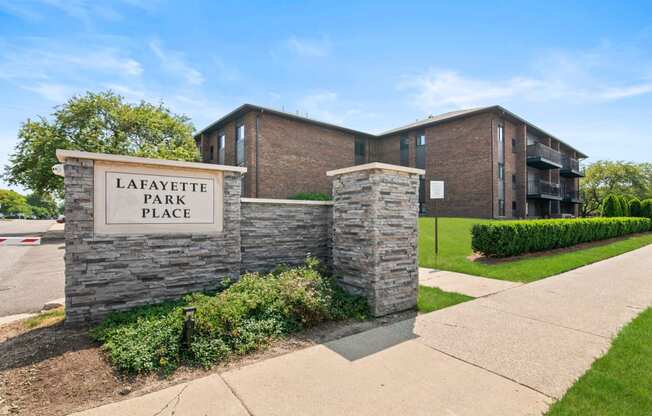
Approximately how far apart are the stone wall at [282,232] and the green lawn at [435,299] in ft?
7.18

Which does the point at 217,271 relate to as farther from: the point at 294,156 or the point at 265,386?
the point at 294,156

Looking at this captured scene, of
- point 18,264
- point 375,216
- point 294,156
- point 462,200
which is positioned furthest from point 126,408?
point 462,200

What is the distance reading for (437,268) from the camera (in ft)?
29.6

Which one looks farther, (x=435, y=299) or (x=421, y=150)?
(x=421, y=150)

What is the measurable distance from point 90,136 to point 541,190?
36.0m

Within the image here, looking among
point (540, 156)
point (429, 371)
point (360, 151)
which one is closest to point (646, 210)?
point (540, 156)

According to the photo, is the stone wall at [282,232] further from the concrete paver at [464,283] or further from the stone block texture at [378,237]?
the concrete paver at [464,283]

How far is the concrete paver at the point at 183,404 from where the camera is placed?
255 centimetres

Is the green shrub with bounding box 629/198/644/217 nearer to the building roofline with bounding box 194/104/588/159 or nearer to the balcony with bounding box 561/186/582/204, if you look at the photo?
the balcony with bounding box 561/186/582/204

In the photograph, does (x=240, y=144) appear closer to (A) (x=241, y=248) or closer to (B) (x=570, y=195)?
(A) (x=241, y=248)

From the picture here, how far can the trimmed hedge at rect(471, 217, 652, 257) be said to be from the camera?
9859 millimetres

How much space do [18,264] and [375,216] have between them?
1310cm

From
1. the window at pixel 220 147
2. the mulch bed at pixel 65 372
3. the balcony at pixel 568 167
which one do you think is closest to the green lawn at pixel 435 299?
the mulch bed at pixel 65 372

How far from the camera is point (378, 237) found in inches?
199
